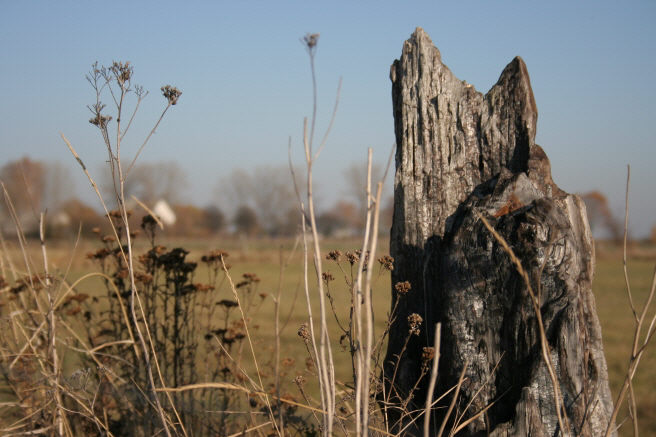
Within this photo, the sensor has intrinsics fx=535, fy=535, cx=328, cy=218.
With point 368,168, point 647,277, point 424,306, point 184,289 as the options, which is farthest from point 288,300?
point 647,277

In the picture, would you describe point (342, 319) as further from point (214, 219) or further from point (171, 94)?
point (214, 219)

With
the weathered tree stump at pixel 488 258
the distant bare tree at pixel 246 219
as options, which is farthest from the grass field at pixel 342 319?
the distant bare tree at pixel 246 219

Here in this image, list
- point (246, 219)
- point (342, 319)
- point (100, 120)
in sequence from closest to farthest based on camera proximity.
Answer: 1. point (100, 120)
2. point (342, 319)
3. point (246, 219)

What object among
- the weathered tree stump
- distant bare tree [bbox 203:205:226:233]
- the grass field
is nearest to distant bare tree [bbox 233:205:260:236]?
distant bare tree [bbox 203:205:226:233]

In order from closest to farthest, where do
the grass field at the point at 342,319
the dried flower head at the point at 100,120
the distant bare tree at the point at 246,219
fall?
the dried flower head at the point at 100,120 → the grass field at the point at 342,319 → the distant bare tree at the point at 246,219

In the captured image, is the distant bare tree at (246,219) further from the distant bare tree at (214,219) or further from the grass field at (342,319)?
the grass field at (342,319)

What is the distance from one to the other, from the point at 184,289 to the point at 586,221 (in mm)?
2147

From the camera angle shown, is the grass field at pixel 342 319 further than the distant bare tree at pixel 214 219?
No

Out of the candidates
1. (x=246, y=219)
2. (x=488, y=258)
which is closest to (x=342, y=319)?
(x=488, y=258)

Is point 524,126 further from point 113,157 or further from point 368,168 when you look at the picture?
point 113,157

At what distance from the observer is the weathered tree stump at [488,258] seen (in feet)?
6.19

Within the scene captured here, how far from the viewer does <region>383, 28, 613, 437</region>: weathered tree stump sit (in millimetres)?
1887

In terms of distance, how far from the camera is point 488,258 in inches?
81.3

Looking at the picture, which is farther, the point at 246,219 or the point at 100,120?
the point at 246,219
